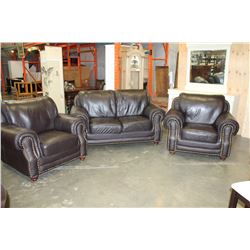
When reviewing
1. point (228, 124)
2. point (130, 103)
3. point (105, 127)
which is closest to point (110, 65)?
point (130, 103)

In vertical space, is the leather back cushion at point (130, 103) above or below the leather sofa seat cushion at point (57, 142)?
above

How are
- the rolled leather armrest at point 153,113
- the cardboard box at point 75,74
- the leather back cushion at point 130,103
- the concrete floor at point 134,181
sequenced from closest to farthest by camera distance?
1. the concrete floor at point 134,181
2. the rolled leather armrest at point 153,113
3. the leather back cushion at point 130,103
4. the cardboard box at point 75,74

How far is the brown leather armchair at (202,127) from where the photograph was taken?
3.24 metres

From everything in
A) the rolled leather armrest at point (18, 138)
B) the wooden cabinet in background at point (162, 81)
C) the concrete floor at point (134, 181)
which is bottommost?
the concrete floor at point (134, 181)

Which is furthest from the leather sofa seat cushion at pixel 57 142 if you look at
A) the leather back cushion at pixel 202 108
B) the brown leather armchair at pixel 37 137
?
the leather back cushion at pixel 202 108

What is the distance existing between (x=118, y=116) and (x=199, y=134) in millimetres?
1491

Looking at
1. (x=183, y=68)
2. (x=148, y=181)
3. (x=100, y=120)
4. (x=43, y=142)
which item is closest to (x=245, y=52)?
(x=183, y=68)

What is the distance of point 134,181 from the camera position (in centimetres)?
269

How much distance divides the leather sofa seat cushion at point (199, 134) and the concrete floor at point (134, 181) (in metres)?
0.28

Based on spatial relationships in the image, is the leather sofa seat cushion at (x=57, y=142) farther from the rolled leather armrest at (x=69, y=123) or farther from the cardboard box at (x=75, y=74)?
the cardboard box at (x=75, y=74)

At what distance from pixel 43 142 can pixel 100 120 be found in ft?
3.95
